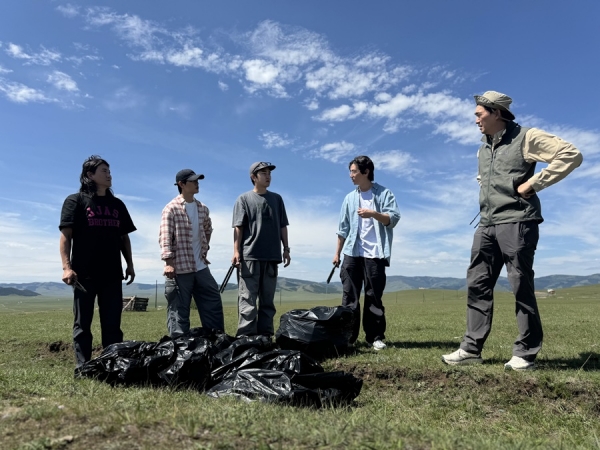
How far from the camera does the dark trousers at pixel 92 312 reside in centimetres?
474

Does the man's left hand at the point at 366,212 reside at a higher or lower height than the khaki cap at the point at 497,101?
lower

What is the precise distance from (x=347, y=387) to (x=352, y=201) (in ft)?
10.7

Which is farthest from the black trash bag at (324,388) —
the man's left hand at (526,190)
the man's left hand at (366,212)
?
the man's left hand at (366,212)

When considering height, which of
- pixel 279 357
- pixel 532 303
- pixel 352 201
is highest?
pixel 352 201

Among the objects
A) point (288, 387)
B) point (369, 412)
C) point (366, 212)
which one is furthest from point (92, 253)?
point (369, 412)

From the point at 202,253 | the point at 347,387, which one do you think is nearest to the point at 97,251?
the point at 202,253

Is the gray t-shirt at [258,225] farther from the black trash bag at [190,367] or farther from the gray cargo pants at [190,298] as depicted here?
the black trash bag at [190,367]

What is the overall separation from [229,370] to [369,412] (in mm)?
1245

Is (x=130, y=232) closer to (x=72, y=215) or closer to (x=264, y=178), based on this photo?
(x=72, y=215)

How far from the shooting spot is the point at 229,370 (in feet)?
12.6

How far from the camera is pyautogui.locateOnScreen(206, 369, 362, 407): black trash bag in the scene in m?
3.26

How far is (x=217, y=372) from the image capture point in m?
3.83

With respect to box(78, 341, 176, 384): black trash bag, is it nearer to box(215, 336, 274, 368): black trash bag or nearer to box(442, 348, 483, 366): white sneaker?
box(215, 336, 274, 368): black trash bag

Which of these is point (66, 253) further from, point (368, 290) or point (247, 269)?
point (368, 290)
